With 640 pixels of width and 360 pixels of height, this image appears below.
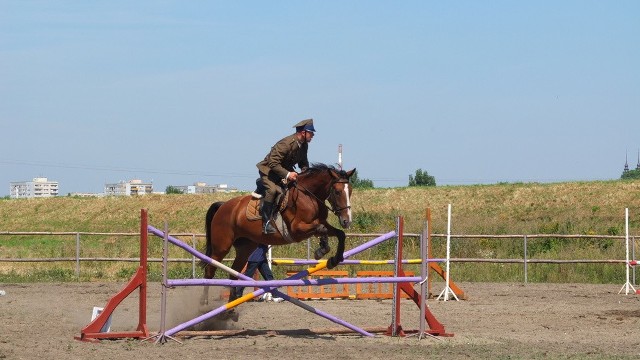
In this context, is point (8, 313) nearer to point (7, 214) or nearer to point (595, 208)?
point (595, 208)

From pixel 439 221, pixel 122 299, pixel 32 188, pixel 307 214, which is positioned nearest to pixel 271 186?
pixel 307 214

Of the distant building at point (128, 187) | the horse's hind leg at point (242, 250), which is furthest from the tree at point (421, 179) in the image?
the horse's hind leg at point (242, 250)

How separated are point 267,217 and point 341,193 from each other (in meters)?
1.17

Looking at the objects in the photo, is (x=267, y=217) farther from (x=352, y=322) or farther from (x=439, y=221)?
(x=439, y=221)

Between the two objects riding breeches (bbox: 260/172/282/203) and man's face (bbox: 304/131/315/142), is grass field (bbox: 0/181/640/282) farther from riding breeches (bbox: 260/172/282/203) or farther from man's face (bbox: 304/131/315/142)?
man's face (bbox: 304/131/315/142)

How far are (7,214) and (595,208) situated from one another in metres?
31.3

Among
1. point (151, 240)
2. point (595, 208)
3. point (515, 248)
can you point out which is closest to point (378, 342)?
point (515, 248)

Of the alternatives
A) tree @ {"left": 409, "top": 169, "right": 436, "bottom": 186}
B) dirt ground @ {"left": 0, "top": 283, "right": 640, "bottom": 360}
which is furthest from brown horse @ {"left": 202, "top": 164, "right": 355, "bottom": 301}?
tree @ {"left": 409, "top": 169, "right": 436, "bottom": 186}

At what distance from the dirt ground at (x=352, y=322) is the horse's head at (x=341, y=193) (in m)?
1.39

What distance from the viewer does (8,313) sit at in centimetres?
1296

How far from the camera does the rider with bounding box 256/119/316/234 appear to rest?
10.8 m

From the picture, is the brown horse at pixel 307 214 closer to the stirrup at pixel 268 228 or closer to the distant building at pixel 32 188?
the stirrup at pixel 268 228

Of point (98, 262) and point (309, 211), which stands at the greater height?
point (309, 211)

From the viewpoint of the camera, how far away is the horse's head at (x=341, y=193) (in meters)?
10.3
